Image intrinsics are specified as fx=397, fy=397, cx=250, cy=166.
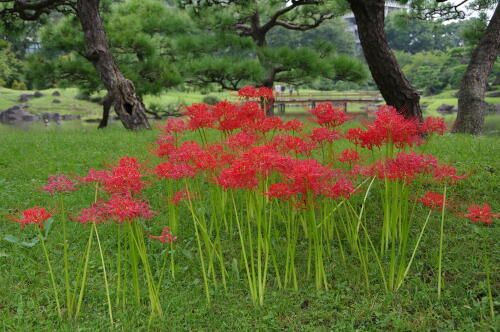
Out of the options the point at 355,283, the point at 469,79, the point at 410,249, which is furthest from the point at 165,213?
the point at 469,79

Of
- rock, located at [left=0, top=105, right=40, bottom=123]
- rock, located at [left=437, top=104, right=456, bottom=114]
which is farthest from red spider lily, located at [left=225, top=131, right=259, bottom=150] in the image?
rock, located at [left=437, top=104, right=456, bottom=114]

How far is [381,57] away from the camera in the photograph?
566 cm

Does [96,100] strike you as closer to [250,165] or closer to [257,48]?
[257,48]

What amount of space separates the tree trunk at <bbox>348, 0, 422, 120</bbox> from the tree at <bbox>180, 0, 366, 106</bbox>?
5644mm

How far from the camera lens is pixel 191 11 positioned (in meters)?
12.6

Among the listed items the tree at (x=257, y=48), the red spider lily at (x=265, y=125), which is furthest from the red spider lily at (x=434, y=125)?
the tree at (x=257, y=48)

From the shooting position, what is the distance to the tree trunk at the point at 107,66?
9.11 m

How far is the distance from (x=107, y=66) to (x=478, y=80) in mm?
8130

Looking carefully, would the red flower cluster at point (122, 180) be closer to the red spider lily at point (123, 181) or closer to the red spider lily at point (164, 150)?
the red spider lily at point (123, 181)

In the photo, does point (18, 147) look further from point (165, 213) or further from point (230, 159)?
point (230, 159)

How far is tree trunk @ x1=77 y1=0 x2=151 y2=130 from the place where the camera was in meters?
9.11

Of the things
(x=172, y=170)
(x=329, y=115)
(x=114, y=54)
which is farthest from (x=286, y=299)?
(x=114, y=54)

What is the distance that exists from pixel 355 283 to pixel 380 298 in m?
0.24

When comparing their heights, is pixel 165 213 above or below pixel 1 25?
below
